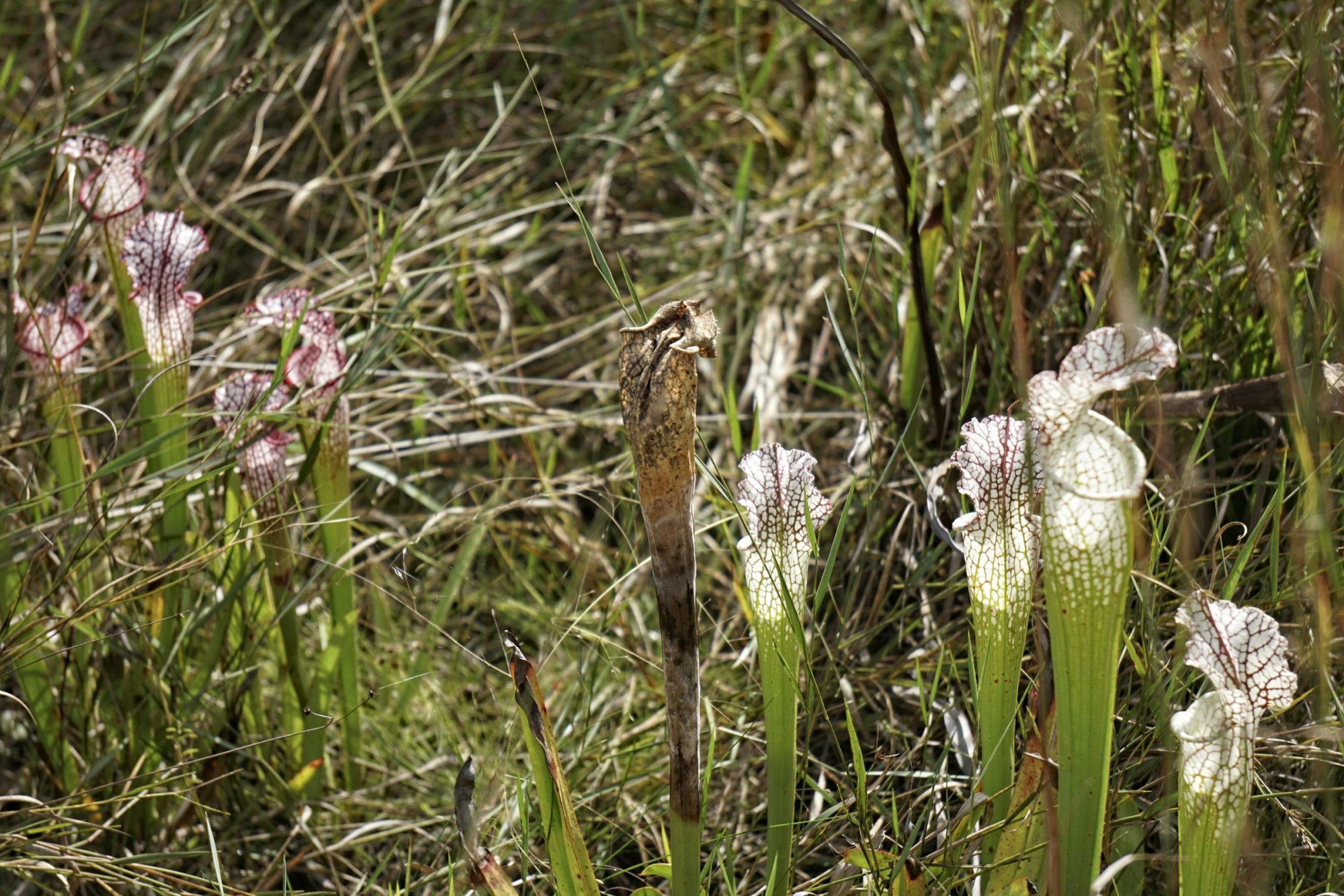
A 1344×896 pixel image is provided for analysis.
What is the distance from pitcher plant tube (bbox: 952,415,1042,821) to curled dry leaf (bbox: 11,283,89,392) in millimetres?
1066

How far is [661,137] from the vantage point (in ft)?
8.03

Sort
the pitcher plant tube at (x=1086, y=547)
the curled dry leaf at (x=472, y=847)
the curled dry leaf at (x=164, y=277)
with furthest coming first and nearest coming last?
the curled dry leaf at (x=164, y=277) → the curled dry leaf at (x=472, y=847) → the pitcher plant tube at (x=1086, y=547)

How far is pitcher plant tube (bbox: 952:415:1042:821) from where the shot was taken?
0.87 m

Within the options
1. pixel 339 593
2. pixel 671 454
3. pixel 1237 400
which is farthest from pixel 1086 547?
pixel 339 593

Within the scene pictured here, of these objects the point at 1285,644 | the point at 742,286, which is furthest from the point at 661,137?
the point at 1285,644

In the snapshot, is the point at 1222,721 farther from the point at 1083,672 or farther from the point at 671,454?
the point at 671,454

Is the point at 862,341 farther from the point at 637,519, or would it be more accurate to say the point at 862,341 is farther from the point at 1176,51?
the point at 1176,51

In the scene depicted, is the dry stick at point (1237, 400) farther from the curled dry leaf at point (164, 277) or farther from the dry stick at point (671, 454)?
the curled dry leaf at point (164, 277)

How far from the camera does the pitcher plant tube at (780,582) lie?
901 mm

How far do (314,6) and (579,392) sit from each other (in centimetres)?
123

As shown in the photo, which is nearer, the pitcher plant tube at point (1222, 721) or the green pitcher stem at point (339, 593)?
the pitcher plant tube at point (1222, 721)

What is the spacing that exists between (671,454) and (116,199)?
96cm

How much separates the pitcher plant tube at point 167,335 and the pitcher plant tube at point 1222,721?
1.04 meters

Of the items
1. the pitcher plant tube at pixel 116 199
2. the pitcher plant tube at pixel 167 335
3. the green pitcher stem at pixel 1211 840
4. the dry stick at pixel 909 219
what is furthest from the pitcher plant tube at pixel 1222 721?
the pitcher plant tube at pixel 116 199
